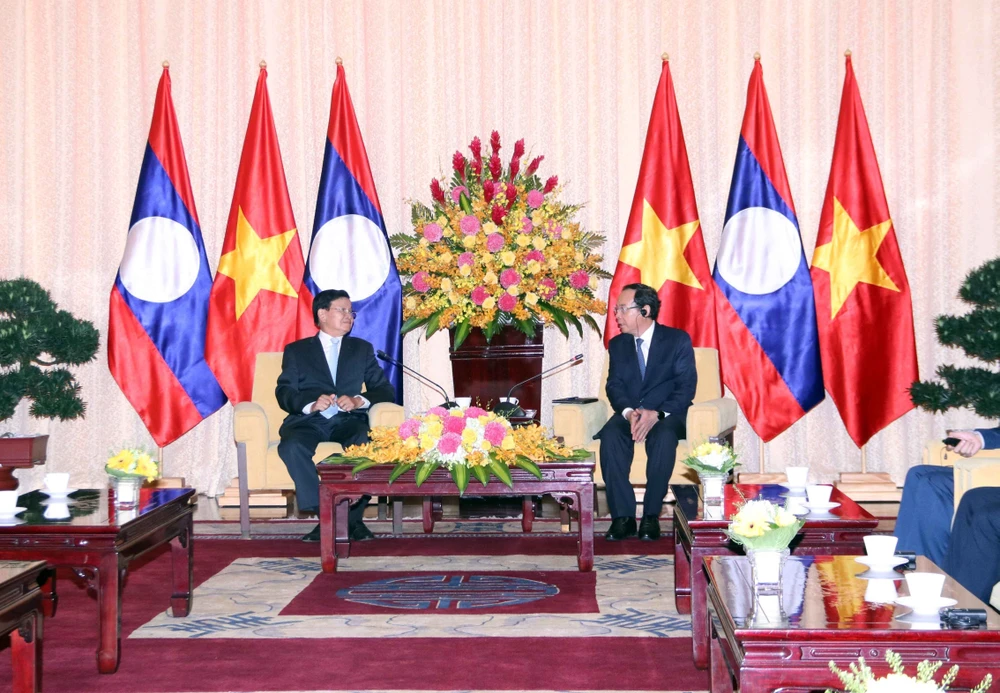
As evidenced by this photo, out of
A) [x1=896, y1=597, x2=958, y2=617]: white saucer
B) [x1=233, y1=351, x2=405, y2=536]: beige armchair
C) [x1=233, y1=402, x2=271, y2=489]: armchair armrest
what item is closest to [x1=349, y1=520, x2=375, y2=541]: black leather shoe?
[x1=233, y1=351, x2=405, y2=536]: beige armchair

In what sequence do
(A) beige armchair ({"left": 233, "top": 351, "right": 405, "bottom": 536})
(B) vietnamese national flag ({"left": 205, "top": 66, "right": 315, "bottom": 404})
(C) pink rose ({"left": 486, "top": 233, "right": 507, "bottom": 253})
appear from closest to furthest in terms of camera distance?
(A) beige armchair ({"left": 233, "top": 351, "right": 405, "bottom": 536}) < (C) pink rose ({"left": 486, "top": 233, "right": 507, "bottom": 253}) < (B) vietnamese national flag ({"left": 205, "top": 66, "right": 315, "bottom": 404})

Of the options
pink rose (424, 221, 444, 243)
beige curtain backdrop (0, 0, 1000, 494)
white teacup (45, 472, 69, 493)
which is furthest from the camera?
beige curtain backdrop (0, 0, 1000, 494)

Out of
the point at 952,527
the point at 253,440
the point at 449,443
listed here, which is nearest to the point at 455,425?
the point at 449,443

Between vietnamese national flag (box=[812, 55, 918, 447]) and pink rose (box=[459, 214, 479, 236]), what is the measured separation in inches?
90.4

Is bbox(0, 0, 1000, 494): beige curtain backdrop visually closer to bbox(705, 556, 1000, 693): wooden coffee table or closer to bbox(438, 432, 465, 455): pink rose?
bbox(438, 432, 465, 455): pink rose

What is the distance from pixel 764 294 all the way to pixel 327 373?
8.90 feet

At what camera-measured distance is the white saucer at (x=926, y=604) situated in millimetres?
2287

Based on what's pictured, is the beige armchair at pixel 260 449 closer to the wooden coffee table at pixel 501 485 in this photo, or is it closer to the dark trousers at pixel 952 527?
the wooden coffee table at pixel 501 485

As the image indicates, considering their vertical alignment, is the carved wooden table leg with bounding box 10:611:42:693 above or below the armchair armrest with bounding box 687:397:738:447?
below

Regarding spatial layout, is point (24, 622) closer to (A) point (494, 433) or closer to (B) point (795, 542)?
(A) point (494, 433)

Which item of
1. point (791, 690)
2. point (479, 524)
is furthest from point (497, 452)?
point (791, 690)

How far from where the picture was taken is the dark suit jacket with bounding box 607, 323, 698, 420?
567 centimetres

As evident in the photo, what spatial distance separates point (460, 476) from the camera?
439cm

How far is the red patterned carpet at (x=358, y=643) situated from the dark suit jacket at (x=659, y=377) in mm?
1077
